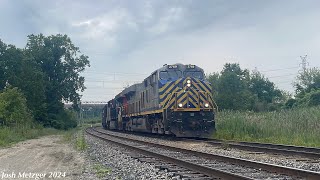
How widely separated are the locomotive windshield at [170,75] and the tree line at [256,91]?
1200 inches

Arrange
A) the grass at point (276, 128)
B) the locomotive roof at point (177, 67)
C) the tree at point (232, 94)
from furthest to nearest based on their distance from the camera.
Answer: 1. the tree at point (232, 94)
2. the locomotive roof at point (177, 67)
3. the grass at point (276, 128)

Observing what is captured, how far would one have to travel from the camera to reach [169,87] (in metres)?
19.7

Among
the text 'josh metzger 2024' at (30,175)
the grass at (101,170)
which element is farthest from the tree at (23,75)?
the text 'josh metzger 2024' at (30,175)

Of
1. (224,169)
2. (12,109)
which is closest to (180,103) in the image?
(224,169)

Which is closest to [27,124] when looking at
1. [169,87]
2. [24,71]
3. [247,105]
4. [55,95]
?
[24,71]

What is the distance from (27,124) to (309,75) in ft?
181

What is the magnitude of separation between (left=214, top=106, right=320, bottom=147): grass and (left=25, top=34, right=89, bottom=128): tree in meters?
33.8

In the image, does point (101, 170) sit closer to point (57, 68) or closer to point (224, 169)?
point (224, 169)

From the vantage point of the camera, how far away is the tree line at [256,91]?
184 feet

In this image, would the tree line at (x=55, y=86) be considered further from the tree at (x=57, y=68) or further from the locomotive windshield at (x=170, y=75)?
the locomotive windshield at (x=170, y=75)

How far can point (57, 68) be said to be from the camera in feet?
178

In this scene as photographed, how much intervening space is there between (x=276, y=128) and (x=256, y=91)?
60.3 metres

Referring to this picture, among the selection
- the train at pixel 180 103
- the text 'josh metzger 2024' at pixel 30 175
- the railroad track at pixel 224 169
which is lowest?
the text 'josh metzger 2024' at pixel 30 175

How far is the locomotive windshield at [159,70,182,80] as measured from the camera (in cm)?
2061
